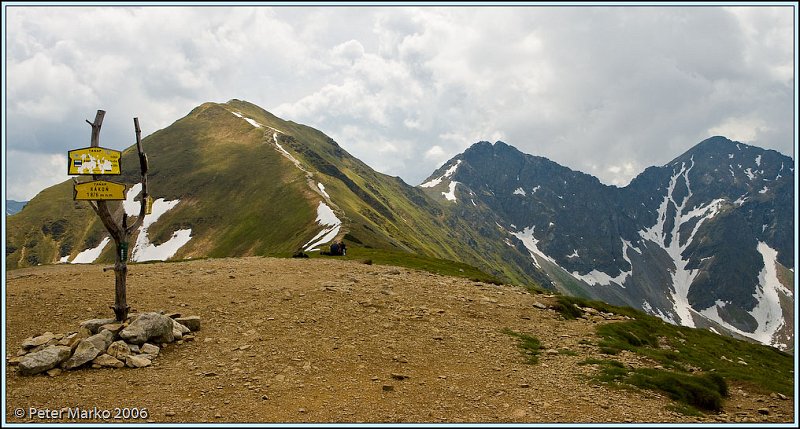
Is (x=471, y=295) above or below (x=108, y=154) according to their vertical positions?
below

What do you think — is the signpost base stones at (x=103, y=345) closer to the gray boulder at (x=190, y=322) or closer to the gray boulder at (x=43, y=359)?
the gray boulder at (x=43, y=359)

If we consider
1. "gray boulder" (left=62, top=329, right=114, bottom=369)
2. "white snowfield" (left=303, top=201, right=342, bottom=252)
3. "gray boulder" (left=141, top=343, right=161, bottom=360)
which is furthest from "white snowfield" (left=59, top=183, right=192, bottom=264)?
"gray boulder" (left=141, top=343, right=161, bottom=360)

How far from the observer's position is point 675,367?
19234 mm

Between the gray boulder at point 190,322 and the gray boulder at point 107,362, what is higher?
the gray boulder at point 190,322

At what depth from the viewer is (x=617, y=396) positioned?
15.1 m

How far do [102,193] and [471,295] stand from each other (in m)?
20.5

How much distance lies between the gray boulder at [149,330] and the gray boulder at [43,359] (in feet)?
6.60

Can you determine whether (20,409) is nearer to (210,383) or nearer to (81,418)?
(81,418)

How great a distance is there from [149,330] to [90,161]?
7.79 metres

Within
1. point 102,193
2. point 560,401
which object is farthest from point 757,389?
point 102,193

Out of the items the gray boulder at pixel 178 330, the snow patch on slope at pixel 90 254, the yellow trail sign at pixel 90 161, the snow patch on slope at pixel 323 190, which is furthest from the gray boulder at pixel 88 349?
the snow patch on slope at pixel 90 254

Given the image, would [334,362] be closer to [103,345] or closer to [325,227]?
[103,345]

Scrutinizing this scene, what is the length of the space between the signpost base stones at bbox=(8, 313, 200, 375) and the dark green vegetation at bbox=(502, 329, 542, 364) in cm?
1380

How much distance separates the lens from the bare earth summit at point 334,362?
13672mm
